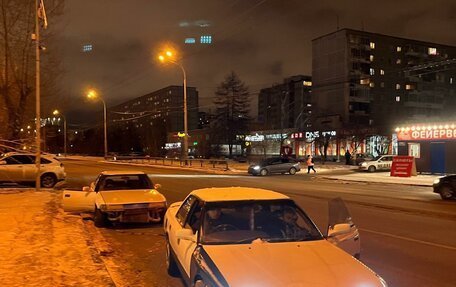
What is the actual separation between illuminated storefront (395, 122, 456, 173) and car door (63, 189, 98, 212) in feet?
97.0

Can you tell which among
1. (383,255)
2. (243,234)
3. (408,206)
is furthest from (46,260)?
(408,206)

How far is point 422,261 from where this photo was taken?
25.9 ft

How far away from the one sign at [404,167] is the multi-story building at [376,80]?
5888 cm

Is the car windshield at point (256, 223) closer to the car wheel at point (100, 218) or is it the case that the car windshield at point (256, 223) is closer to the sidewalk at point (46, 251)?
the sidewalk at point (46, 251)

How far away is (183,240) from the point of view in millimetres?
5715

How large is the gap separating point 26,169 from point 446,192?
63.0 ft

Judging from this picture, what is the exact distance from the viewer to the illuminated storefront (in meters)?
34.6

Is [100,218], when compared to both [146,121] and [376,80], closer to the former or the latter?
[376,80]

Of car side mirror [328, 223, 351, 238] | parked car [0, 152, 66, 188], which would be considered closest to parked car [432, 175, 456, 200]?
car side mirror [328, 223, 351, 238]

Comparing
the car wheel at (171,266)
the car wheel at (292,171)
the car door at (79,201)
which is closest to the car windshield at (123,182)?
the car door at (79,201)

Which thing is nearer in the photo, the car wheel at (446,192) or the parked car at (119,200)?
the parked car at (119,200)

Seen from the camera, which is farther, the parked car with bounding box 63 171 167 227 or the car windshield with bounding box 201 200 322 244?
the parked car with bounding box 63 171 167 227

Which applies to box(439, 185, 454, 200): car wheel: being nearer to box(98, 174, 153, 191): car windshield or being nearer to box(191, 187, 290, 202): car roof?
box(98, 174, 153, 191): car windshield

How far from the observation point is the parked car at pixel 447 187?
19.2m
